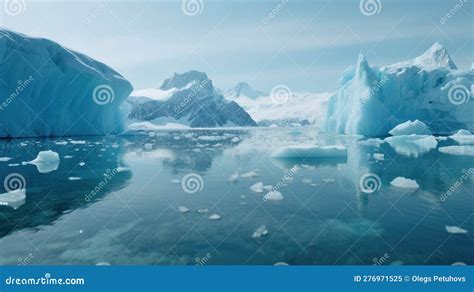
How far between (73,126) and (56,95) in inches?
179

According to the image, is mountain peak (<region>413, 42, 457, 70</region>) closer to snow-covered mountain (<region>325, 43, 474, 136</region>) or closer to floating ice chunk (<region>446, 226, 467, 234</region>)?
snow-covered mountain (<region>325, 43, 474, 136</region>)

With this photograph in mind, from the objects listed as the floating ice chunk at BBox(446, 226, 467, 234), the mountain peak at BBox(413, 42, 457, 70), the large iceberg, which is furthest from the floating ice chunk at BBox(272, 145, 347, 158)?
the mountain peak at BBox(413, 42, 457, 70)

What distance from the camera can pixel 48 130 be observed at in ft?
92.1

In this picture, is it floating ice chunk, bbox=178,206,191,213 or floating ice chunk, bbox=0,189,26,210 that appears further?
floating ice chunk, bbox=0,189,26,210

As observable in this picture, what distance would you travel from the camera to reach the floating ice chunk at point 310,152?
14440 mm

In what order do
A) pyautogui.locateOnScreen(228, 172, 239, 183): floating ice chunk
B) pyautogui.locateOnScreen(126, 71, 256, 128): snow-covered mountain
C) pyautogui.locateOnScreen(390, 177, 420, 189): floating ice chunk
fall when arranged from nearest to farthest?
pyautogui.locateOnScreen(390, 177, 420, 189): floating ice chunk < pyautogui.locateOnScreen(228, 172, 239, 183): floating ice chunk < pyautogui.locateOnScreen(126, 71, 256, 128): snow-covered mountain

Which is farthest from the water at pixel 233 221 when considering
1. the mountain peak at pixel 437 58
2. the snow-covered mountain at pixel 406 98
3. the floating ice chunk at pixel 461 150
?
the mountain peak at pixel 437 58

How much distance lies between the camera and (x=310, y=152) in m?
14.7

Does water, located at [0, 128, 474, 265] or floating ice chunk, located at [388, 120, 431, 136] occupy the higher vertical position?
Answer: floating ice chunk, located at [388, 120, 431, 136]

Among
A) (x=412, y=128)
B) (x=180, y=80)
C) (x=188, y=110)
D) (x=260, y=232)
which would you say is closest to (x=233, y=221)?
(x=260, y=232)

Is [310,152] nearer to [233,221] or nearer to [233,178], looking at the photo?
[233,178]

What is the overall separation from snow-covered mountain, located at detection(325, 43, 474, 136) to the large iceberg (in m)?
22.2

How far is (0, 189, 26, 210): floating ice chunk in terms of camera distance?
6930 mm

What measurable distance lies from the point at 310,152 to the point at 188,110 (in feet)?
292
